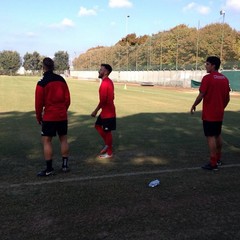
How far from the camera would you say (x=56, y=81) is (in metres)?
6.13

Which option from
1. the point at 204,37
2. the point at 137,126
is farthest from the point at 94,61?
the point at 137,126

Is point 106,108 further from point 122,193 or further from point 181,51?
point 181,51

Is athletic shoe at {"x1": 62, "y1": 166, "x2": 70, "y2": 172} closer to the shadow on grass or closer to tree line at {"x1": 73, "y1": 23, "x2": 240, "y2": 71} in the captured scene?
the shadow on grass

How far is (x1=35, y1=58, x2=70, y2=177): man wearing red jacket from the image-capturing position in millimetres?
6066

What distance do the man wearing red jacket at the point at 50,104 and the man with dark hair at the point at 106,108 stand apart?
1179 mm

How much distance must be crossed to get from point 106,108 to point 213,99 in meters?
2.09

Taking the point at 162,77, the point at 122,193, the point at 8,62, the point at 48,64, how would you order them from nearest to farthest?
1. the point at 122,193
2. the point at 48,64
3. the point at 162,77
4. the point at 8,62

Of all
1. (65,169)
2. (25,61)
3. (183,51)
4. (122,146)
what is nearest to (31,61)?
(25,61)

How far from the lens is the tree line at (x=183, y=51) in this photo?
50.0 metres

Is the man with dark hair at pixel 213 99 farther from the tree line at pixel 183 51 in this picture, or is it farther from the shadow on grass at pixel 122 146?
the tree line at pixel 183 51

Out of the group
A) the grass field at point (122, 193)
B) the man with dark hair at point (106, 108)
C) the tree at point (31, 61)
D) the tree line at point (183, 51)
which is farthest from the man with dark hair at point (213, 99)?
the tree at point (31, 61)

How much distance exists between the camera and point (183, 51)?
58.3 meters

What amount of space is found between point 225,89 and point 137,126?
5.72 m

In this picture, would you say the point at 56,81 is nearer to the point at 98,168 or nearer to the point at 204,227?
the point at 98,168
